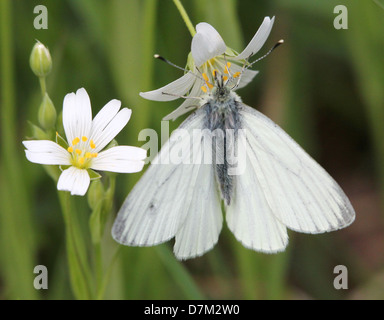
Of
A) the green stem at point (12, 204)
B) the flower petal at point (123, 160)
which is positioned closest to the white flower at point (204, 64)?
the flower petal at point (123, 160)

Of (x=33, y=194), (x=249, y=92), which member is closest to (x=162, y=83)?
(x=249, y=92)

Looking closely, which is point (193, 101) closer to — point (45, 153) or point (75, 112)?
point (75, 112)

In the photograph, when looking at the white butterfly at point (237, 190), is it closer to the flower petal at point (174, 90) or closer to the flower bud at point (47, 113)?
the flower petal at point (174, 90)

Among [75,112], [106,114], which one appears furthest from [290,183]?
[75,112]

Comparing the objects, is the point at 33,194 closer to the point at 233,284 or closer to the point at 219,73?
the point at 233,284

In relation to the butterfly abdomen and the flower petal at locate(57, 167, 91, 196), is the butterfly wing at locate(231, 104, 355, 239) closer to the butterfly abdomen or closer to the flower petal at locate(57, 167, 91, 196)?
the butterfly abdomen

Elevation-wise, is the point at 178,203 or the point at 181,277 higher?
the point at 178,203
